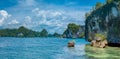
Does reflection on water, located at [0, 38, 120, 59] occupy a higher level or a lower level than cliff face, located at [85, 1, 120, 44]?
lower

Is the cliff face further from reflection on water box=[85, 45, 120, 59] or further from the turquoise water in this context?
reflection on water box=[85, 45, 120, 59]

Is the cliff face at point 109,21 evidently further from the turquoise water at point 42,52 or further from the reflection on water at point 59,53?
the reflection on water at point 59,53

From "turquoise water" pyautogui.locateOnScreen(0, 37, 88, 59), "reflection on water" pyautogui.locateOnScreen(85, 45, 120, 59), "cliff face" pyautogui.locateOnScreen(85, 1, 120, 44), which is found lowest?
"reflection on water" pyautogui.locateOnScreen(85, 45, 120, 59)

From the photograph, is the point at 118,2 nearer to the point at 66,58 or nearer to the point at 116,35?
the point at 116,35

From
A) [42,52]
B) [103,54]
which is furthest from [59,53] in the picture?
[103,54]

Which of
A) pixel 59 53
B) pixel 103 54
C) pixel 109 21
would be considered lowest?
pixel 103 54

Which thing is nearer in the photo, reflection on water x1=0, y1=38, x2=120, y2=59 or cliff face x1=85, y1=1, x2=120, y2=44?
reflection on water x1=0, y1=38, x2=120, y2=59

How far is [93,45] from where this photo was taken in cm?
8100

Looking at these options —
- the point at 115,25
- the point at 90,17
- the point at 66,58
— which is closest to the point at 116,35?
the point at 115,25

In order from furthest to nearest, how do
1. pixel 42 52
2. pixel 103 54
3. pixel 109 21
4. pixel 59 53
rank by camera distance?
pixel 109 21 → pixel 42 52 → pixel 59 53 → pixel 103 54

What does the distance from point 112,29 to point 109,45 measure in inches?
246

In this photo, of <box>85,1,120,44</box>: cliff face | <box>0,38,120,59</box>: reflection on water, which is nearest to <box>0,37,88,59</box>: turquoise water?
<box>0,38,120,59</box>: reflection on water

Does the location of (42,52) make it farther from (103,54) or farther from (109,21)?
(109,21)

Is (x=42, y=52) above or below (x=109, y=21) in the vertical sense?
below
